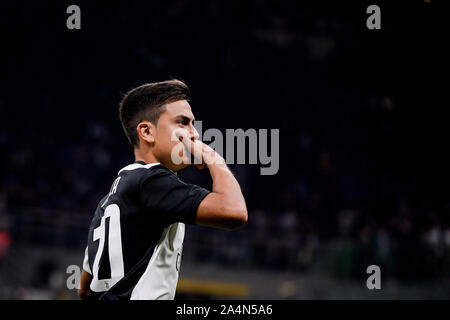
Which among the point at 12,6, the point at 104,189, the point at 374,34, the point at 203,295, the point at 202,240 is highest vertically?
the point at 12,6

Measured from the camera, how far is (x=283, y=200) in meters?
13.4

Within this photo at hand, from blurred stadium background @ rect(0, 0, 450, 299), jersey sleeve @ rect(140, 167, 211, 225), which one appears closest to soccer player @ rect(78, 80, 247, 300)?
jersey sleeve @ rect(140, 167, 211, 225)

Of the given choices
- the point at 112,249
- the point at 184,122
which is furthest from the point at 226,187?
the point at 112,249

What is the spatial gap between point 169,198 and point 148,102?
1.94 feet

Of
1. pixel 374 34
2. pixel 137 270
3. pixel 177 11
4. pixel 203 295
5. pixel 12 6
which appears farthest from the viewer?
pixel 177 11

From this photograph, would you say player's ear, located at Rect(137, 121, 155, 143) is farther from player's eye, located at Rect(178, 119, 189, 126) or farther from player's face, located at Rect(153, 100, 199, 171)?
player's eye, located at Rect(178, 119, 189, 126)

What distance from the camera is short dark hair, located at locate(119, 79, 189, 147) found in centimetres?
294

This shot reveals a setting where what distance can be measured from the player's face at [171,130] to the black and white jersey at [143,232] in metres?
0.12

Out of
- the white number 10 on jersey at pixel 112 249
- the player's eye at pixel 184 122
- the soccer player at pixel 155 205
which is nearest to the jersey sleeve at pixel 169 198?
the soccer player at pixel 155 205

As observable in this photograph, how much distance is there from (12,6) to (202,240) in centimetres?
984

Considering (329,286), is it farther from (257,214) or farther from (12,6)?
(12,6)

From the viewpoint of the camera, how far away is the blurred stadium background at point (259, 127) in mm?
10469

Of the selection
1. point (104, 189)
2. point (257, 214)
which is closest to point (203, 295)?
point (257, 214)

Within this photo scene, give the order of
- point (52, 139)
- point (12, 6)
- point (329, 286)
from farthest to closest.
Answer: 1. point (12, 6)
2. point (52, 139)
3. point (329, 286)
